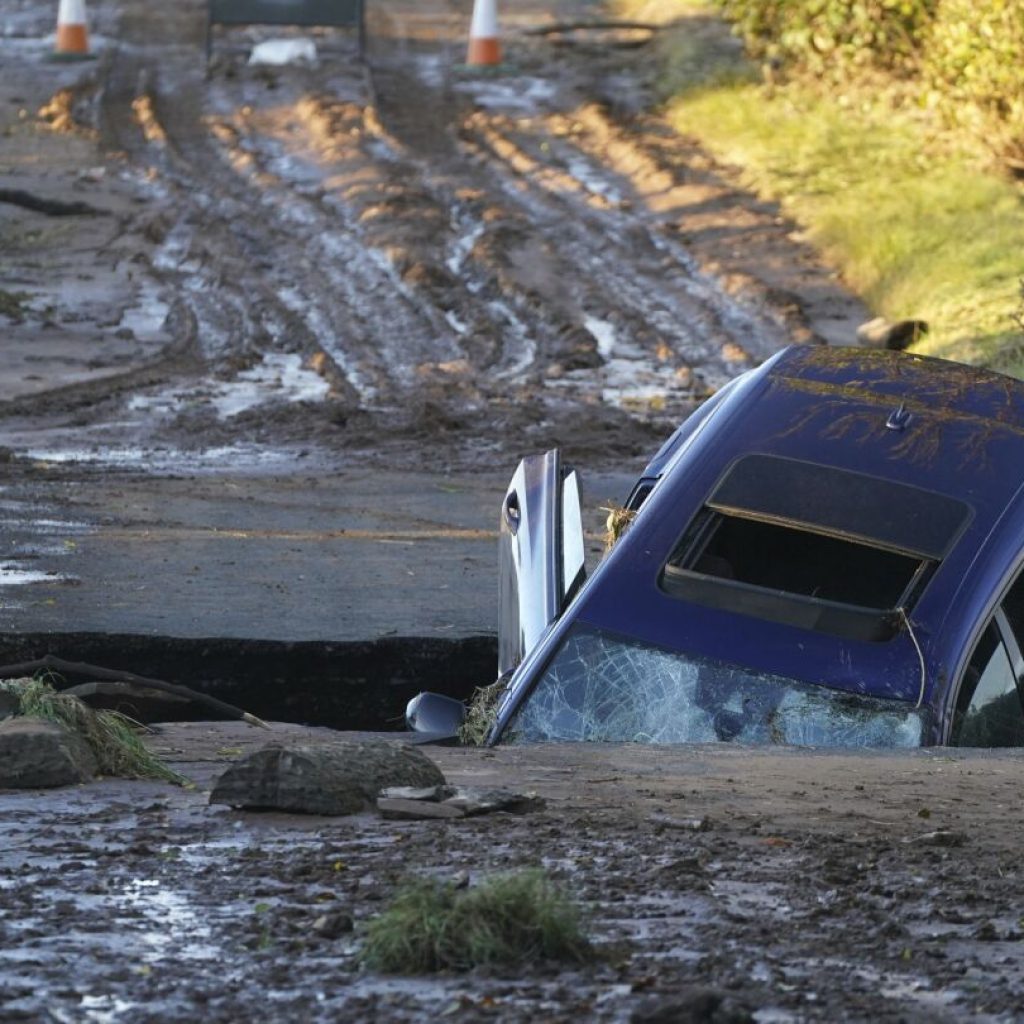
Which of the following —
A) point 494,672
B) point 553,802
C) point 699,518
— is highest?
point 699,518

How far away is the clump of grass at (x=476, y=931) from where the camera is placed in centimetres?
418

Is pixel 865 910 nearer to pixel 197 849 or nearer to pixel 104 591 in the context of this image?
A: pixel 197 849

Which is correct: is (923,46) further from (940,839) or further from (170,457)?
(940,839)

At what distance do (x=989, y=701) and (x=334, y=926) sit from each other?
2.90 meters

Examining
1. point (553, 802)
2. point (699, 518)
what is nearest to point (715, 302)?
point (699, 518)

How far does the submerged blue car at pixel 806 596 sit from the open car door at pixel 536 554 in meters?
0.03

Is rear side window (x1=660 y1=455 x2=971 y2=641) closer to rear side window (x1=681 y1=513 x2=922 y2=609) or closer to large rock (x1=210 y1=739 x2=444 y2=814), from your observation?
rear side window (x1=681 y1=513 x2=922 y2=609)

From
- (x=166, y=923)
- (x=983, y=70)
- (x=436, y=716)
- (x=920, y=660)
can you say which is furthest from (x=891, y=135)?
(x=166, y=923)

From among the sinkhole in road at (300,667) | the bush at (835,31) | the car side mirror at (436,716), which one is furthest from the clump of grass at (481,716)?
the bush at (835,31)

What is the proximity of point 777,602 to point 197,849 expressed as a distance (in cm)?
A: 211

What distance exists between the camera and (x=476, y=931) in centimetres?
420

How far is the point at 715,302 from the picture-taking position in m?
17.0

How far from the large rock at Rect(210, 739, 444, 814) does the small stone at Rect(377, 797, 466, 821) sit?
75 mm

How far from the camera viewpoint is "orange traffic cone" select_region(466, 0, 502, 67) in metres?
25.4
